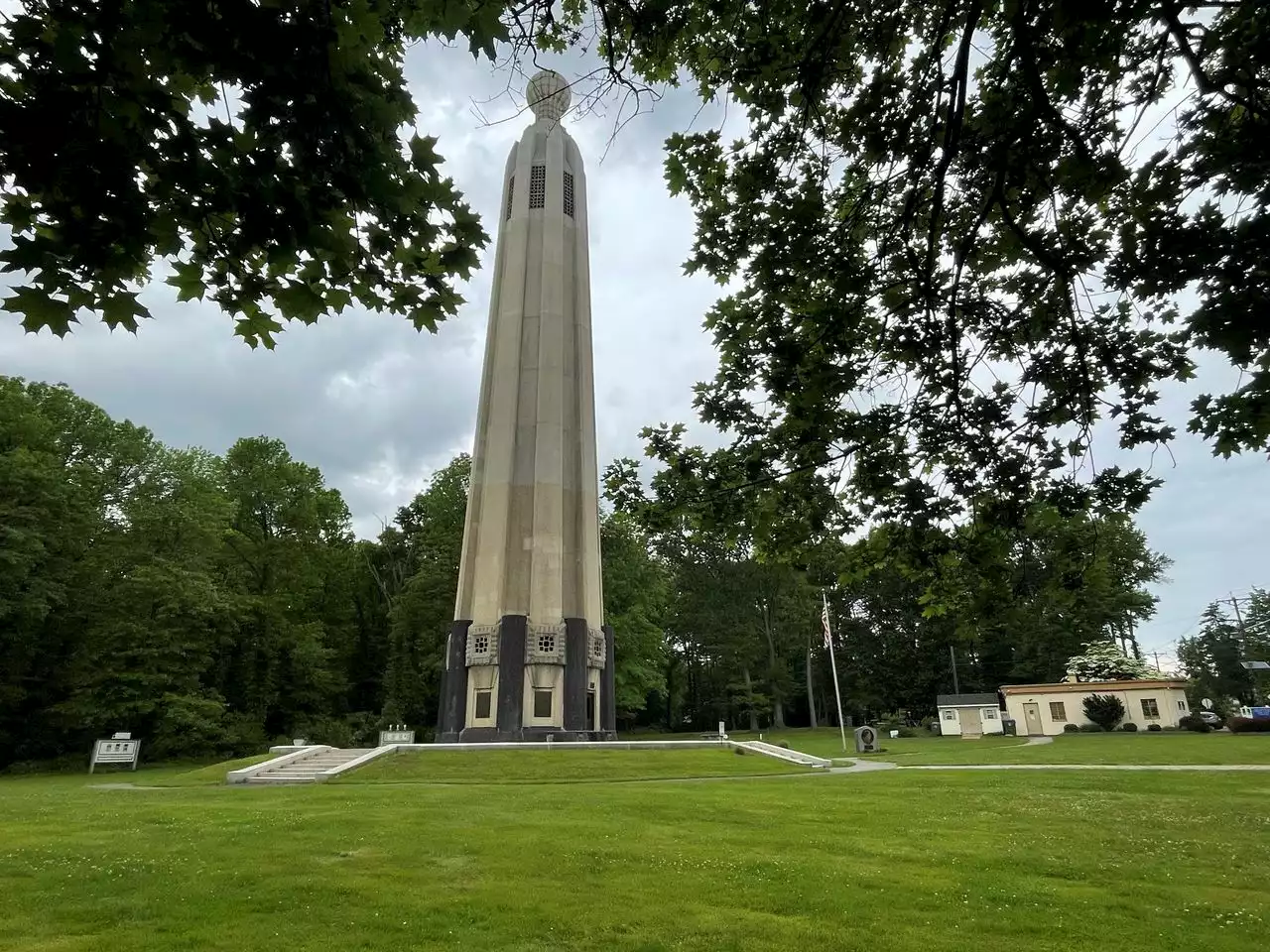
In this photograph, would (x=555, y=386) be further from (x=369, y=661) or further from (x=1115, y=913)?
(x=1115, y=913)

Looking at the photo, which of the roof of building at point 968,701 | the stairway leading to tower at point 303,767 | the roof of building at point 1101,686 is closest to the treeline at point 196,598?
the stairway leading to tower at point 303,767

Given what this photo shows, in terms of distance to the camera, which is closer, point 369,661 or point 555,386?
point 555,386

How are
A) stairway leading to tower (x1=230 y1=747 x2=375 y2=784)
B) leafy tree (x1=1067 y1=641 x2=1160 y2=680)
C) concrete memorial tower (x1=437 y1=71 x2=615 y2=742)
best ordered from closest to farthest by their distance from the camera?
stairway leading to tower (x1=230 y1=747 x2=375 y2=784) < concrete memorial tower (x1=437 y1=71 x2=615 y2=742) < leafy tree (x1=1067 y1=641 x2=1160 y2=680)

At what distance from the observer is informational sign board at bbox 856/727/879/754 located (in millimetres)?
29598

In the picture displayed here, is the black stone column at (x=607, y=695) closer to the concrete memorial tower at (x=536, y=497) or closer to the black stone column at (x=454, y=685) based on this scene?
the concrete memorial tower at (x=536, y=497)

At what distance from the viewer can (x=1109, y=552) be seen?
274 inches

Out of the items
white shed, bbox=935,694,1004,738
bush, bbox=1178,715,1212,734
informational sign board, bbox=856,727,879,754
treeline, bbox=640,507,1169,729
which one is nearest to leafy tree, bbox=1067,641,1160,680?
treeline, bbox=640,507,1169,729

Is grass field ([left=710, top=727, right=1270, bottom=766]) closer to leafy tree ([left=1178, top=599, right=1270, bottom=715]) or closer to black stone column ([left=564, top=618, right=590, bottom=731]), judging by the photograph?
black stone column ([left=564, top=618, right=590, bottom=731])

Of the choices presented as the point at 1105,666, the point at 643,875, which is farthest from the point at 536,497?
the point at 1105,666

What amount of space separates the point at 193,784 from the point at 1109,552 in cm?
2053

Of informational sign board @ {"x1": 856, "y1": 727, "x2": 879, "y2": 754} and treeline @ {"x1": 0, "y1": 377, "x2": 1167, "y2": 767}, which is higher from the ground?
treeline @ {"x1": 0, "y1": 377, "x2": 1167, "y2": 767}

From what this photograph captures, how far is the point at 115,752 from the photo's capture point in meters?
27.6

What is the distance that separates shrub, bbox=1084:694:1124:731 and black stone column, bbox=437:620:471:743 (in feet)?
108

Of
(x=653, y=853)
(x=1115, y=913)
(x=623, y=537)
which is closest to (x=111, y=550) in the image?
(x=623, y=537)
